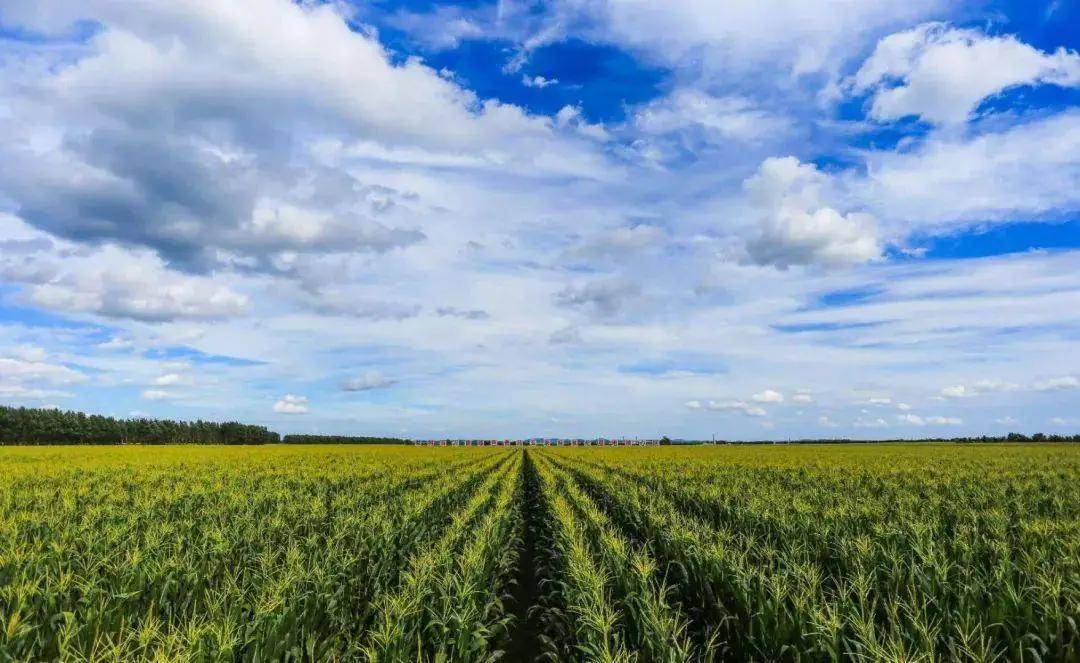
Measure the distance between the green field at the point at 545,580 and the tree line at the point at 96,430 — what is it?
12233cm

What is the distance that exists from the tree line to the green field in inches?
4816

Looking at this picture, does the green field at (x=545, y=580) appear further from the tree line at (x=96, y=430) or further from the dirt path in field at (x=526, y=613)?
the tree line at (x=96, y=430)

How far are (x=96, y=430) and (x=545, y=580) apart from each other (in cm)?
14757

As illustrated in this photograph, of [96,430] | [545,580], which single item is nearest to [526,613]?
[545,580]

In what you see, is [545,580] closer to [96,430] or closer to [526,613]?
[526,613]

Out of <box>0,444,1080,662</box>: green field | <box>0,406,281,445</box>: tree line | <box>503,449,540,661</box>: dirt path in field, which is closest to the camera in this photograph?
<box>0,444,1080,662</box>: green field

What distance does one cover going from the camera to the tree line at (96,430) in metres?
114

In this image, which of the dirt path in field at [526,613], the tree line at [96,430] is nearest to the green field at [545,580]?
the dirt path in field at [526,613]

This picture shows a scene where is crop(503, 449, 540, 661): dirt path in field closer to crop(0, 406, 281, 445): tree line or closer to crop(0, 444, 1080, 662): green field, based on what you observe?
crop(0, 444, 1080, 662): green field

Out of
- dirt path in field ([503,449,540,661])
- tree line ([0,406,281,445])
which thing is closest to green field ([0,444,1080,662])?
dirt path in field ([503,449,540,661])

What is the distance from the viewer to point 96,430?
125188mm

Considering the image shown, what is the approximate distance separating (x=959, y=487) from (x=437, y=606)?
71.2 feet

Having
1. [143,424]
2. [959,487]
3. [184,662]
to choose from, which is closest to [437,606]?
[184,662]

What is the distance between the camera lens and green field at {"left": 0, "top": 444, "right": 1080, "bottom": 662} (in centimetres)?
610
